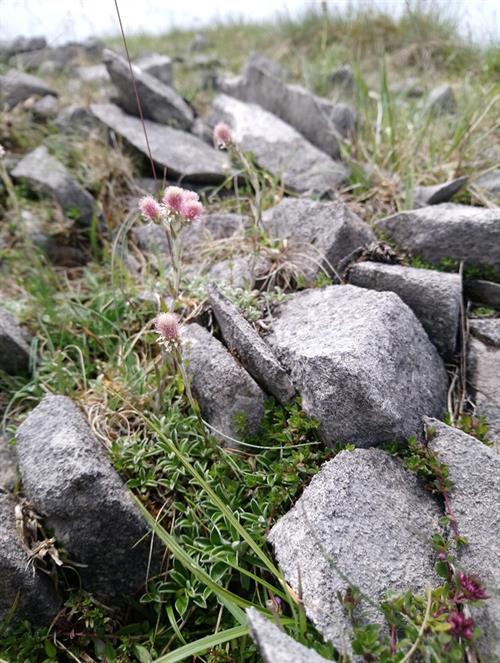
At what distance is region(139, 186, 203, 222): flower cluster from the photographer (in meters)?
2.00

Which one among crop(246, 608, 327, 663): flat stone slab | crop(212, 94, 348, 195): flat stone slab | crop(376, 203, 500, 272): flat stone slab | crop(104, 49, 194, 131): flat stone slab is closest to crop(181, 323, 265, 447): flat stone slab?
crop(246, 608, 327, 663): flat stone slab

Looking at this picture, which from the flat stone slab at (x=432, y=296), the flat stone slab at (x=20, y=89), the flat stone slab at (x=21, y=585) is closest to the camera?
the flat stone slab at (x=21, y=585)

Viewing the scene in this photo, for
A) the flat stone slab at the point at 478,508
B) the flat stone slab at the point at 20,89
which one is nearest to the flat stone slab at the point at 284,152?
the flat stone slab at the point at 20,89

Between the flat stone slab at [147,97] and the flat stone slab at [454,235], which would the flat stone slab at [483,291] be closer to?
the flat stone slab at [454,235]

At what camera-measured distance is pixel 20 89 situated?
5.20 m

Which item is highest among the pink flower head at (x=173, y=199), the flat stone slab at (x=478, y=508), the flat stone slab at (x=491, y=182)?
the pink flower head at (x=173, y=199)

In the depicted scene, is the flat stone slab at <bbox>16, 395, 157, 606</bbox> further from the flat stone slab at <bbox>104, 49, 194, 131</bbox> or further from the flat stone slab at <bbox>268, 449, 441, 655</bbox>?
the flat stone slab at <bbox>104, 49, 194, 131</bbox>

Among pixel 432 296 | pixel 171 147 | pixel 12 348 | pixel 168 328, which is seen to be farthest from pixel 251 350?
pixel 171 147

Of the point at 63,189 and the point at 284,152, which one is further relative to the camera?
the point at 284,152

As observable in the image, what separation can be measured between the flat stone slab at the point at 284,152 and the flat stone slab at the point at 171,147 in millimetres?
281

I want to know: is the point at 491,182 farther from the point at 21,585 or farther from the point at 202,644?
the point at 21,585

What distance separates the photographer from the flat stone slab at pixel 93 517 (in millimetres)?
1828

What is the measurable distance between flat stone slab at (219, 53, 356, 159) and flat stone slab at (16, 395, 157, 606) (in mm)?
3278

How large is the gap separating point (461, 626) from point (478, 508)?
42 cm
